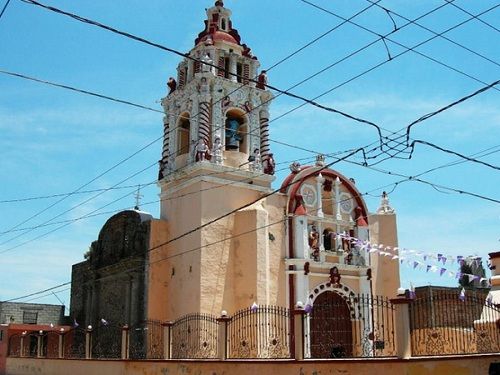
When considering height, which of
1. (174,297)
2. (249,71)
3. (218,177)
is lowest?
(174,297)

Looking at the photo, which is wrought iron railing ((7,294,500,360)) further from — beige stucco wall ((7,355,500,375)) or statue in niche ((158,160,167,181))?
statue in niche ((158,160,167,181))

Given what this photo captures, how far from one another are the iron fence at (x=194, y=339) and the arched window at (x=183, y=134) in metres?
8.34

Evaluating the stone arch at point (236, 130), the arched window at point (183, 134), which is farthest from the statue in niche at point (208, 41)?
the arched window at point (183, 134)

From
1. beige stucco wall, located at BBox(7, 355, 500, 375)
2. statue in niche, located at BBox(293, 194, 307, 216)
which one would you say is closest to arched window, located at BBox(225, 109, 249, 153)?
statue in niche, located at BBox(293, 194, 307, 216)

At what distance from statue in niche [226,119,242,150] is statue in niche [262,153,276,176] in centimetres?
127

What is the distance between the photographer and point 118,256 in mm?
25734

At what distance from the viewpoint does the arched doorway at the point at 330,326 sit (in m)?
22.8

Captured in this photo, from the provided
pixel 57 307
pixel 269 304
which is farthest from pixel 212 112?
pixel 57 307

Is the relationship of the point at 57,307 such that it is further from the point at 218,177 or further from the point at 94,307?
the point at 218,177

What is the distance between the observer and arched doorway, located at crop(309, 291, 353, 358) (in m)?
22.8

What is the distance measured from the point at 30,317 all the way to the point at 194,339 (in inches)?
575

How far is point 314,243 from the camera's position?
2442cm

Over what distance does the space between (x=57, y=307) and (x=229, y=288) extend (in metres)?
11.5

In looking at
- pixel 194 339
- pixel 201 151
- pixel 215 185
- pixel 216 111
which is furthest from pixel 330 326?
pixel 216 111
